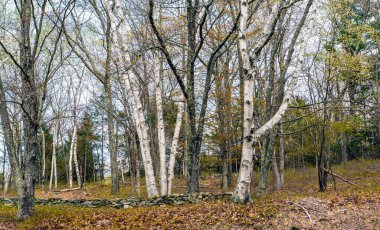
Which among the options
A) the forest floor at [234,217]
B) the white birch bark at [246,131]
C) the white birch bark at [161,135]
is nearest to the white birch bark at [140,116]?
the white birch bark at [161,135]

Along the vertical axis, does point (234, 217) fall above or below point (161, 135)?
below

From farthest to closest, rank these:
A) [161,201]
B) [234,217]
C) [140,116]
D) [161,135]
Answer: [161,135] → [140,116] → [161,201] → [234,217]

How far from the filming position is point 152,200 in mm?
8188

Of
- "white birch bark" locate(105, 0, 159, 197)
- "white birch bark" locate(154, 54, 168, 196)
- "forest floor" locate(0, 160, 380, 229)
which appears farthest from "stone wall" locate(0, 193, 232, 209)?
"white birch bark" locate(154, 54, 168, 196)

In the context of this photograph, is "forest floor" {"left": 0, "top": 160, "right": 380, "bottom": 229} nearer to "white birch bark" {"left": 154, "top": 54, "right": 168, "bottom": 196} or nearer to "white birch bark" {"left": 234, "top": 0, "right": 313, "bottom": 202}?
"white birch bark" {"left": 234, "top": 0, "right": 313, "bottom": 202}

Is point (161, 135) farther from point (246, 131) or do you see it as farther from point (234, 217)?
point (234, 217)

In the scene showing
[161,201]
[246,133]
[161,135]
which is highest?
[161,135]

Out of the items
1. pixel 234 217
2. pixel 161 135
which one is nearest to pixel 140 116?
pixel 161 135

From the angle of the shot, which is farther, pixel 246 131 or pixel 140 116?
pixel 140 116

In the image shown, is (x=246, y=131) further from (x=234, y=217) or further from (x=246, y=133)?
(x=234, y=217)

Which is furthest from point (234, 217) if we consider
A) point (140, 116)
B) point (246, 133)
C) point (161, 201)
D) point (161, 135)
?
point (161, 135)

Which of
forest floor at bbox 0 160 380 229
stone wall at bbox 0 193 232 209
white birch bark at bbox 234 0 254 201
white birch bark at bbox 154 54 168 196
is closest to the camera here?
forest floor at bbox 0 160 380 229

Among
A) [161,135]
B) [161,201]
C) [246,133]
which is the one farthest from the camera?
[161,135]

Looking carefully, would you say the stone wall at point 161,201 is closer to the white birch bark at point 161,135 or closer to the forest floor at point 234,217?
the forest floor at point 234,217
